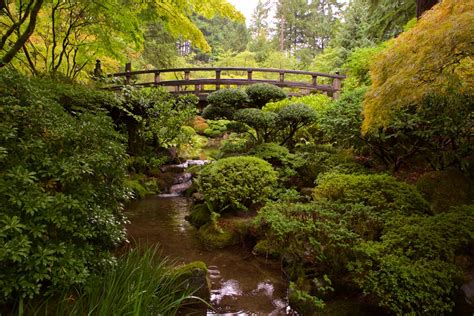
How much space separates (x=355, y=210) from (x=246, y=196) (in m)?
1.98

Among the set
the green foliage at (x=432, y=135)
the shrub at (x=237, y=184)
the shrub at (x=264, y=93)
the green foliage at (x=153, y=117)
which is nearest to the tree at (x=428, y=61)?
the green foliage at (x=432, y=135)

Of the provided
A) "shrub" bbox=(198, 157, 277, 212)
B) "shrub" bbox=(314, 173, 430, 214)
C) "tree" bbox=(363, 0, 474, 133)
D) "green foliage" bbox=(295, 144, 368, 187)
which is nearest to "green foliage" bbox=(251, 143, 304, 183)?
"green foliage" bbox=(295, 144, 368, 187)

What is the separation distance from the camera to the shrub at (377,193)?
12.6ft

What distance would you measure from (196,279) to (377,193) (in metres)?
2.57

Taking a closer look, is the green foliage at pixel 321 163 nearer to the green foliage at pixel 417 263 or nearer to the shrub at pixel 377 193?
the shrub at pixel 377 193

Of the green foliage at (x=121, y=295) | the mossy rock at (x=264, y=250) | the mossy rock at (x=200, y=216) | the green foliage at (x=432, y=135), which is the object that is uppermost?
the green foliage at (x=432, y=135)

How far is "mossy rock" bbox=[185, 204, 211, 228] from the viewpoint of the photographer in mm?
5371

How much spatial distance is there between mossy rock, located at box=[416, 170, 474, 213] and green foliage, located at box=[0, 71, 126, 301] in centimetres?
418

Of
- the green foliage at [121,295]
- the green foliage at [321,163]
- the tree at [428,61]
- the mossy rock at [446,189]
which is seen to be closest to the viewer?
the green foliage at [121,295]

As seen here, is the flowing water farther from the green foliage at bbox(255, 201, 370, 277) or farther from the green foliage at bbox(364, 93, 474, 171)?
the green foliage at bbox(364, 93, 474, 171)

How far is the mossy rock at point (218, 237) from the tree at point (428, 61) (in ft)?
8.71

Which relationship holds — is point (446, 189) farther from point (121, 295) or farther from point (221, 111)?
point (221, 111)

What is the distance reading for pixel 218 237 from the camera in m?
4.67

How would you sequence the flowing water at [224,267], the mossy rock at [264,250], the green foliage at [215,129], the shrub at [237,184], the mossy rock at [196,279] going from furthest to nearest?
the green foliage at [215,129] < the shrub at [237,184] < the mossy rock at [264,250] < the flowing water at [224,267] < the mossy rock at [196,279]
